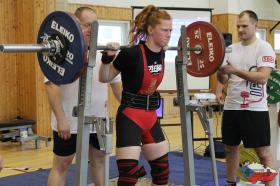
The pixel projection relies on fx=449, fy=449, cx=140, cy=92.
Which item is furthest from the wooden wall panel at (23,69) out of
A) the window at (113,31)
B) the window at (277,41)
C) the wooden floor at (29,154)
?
the window at (277,41)

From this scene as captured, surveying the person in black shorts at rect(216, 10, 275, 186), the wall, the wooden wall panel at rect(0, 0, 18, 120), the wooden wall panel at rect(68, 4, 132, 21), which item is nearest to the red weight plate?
the person in black shorts at rect(216, 10, 275, 186)

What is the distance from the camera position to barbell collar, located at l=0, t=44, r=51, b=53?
2.06 m

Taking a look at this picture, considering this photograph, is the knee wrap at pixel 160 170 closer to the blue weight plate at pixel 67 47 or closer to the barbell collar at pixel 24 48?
the blue weight plate at pixel 67 47

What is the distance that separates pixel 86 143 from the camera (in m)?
2.28

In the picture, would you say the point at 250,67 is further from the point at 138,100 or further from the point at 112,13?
the point at 112,13

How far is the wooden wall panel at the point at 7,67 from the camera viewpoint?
7065 mm

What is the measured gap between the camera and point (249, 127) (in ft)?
11.4

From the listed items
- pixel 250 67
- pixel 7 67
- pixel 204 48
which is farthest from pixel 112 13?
pixel 204 48

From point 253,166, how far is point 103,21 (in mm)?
5518

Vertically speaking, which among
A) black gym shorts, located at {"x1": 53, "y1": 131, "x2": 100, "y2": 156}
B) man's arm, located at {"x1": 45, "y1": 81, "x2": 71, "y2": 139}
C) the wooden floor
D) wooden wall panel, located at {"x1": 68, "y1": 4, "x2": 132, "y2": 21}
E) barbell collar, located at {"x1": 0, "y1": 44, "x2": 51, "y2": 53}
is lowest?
the wooden floor

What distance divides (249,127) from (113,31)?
5.46 metres

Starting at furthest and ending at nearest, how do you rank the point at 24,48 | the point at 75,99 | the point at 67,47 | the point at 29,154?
the point at 29,154, the point at 75,99, the point at 67,47, the point at 24,48

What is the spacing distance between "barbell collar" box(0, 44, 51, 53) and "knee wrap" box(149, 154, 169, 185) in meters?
0.93

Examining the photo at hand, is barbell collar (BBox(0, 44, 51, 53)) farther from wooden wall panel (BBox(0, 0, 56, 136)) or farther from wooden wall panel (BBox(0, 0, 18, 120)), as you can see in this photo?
wooden wall panel (BBox(0, 0, 18, 120))
